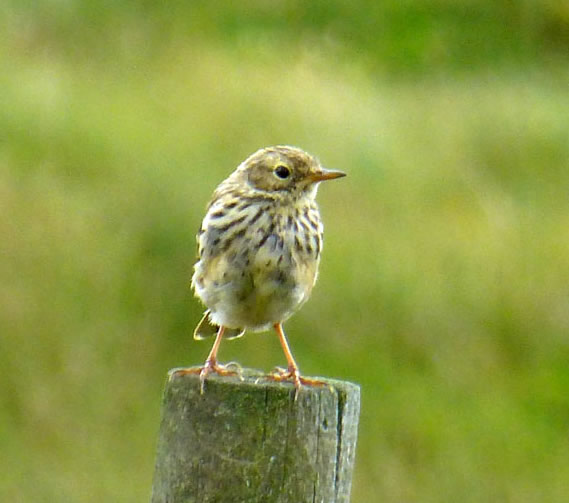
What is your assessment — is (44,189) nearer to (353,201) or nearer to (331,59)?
(353,201)

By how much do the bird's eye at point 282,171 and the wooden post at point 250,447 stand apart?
2.14 meters

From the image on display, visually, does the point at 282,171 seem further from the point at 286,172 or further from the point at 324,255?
the point at 324,255

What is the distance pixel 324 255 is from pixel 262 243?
5.59 metres

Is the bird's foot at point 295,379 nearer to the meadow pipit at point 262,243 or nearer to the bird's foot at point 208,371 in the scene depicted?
Answer: the bird's foot at point 208,371

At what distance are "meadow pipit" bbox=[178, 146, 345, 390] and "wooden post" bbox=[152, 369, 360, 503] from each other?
1.65 m

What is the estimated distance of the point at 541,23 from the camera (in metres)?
18.5

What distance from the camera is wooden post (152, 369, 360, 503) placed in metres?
4.49

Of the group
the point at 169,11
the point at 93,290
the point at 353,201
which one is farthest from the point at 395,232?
the point at 169,11

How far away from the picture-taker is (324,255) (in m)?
11.9

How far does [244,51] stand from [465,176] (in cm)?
307

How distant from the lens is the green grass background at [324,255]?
34.7 ft

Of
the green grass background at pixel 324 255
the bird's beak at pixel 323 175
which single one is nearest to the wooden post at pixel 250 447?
the bird's beak at pixel 323 175

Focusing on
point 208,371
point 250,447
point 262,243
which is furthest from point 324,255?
point 250,447

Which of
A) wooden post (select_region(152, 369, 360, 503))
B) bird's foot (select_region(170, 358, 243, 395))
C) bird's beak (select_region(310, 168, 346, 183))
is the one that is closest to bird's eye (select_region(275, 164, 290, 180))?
bird's beak (select_region(310, 168, 346, 183))
